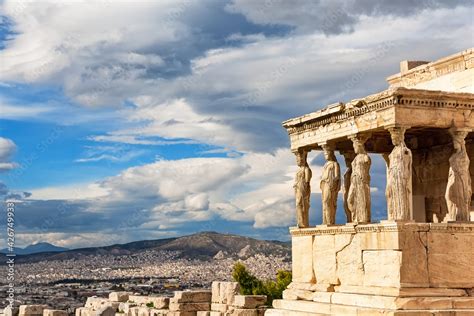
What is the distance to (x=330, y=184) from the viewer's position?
581 inches

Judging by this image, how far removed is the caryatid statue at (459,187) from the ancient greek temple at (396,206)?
0.05 ft

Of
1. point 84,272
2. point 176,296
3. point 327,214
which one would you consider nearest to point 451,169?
point 327,214

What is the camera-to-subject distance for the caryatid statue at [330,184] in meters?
14.8

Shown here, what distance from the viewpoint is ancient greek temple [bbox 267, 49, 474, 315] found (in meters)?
12.5

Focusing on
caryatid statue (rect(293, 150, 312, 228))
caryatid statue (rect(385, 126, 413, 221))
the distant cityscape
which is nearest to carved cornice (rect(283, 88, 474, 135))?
caryatid statue (rect(385, 126, 413, 221))

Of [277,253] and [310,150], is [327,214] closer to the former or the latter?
[310,150]

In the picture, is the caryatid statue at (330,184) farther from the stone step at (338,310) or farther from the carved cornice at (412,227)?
the stone step at (338,310)

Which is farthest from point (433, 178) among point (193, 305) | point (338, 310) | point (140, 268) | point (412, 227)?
point (140, 268)

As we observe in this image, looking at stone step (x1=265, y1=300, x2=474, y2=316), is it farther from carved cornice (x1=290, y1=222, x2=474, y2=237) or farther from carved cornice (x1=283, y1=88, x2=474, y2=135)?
carved cornice (x1=283, y1=88, x2=474, y2=135)

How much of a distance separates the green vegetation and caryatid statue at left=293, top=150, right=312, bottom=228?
653 inches

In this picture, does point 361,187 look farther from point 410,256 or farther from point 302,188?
point 302,188

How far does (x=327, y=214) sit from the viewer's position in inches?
583

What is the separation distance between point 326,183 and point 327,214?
0.58 m

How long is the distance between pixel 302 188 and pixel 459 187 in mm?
3470
